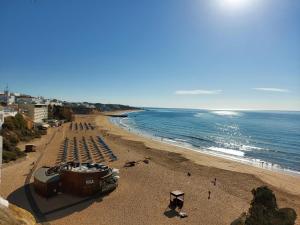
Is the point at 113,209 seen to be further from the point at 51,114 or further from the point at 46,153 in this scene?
the point at 51,114

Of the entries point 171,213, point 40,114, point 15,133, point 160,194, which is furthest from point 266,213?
point 40,114

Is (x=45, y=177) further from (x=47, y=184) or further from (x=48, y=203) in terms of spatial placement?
(x=48, y=203)

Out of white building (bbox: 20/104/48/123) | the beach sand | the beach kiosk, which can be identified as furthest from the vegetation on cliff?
the beach kiosk

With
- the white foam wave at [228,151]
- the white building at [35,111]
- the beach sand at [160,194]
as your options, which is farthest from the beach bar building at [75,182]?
the white building at [35,111]

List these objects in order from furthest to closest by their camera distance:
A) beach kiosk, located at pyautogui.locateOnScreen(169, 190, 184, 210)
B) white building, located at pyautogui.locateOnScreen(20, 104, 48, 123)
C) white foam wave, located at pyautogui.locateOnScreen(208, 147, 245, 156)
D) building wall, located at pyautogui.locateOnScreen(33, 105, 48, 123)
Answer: building wall, located at pyautogui.locateOnScreen(33, 105, 48, 123) → white building, located at pyautogui.locateOnScreen(20, 104, 48, 123) → white foam wave, located at pyautogui.locateOnScreen(208, 147, 245, 156) → beach kiosk, located at pyautogui.locateOnScreen(169, 190, 184, 210)

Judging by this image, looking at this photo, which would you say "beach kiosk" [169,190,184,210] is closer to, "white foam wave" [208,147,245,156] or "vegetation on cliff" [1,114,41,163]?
"vegetation on cliff" [1,114,41,163]

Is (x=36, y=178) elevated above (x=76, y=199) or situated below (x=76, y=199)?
above

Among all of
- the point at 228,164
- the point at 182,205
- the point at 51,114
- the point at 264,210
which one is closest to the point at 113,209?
the point at 182,205
